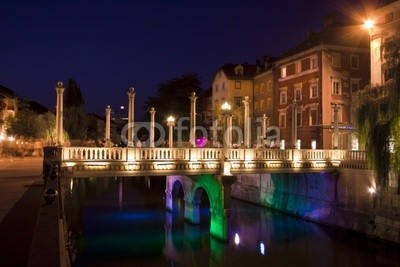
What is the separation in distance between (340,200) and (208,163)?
35.9 ft

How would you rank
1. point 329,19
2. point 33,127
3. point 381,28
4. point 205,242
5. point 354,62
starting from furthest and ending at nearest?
point 33,127 < point 329,19 < point 354,62 < point 381,28 < point 205,242

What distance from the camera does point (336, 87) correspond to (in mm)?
44125

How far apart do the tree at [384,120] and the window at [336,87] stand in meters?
18.5

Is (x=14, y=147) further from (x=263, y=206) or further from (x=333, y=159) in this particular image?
(x=333, y=159)

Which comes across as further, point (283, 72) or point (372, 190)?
point (283, 72)

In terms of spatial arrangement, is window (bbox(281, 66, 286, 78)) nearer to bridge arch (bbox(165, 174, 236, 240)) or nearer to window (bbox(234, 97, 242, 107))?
window (bbox(234, 97, 242, 107))

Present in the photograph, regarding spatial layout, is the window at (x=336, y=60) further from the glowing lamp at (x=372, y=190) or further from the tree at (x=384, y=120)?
the glowing lamp at (x=372, y=190)

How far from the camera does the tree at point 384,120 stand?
23.3 metres

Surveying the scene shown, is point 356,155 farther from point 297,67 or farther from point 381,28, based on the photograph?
point 297,67

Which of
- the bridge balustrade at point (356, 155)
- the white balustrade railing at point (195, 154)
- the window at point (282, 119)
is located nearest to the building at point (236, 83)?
the window at point (282, 119)

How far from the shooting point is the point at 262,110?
5706 centimetres

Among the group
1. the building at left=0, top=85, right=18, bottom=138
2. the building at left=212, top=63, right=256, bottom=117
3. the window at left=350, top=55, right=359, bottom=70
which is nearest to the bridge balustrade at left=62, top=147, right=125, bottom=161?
the window at left=350, top=55, right=359, bottom=70

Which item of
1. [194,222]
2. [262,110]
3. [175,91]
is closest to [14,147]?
[175,91]

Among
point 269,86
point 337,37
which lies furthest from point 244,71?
point 337,37
